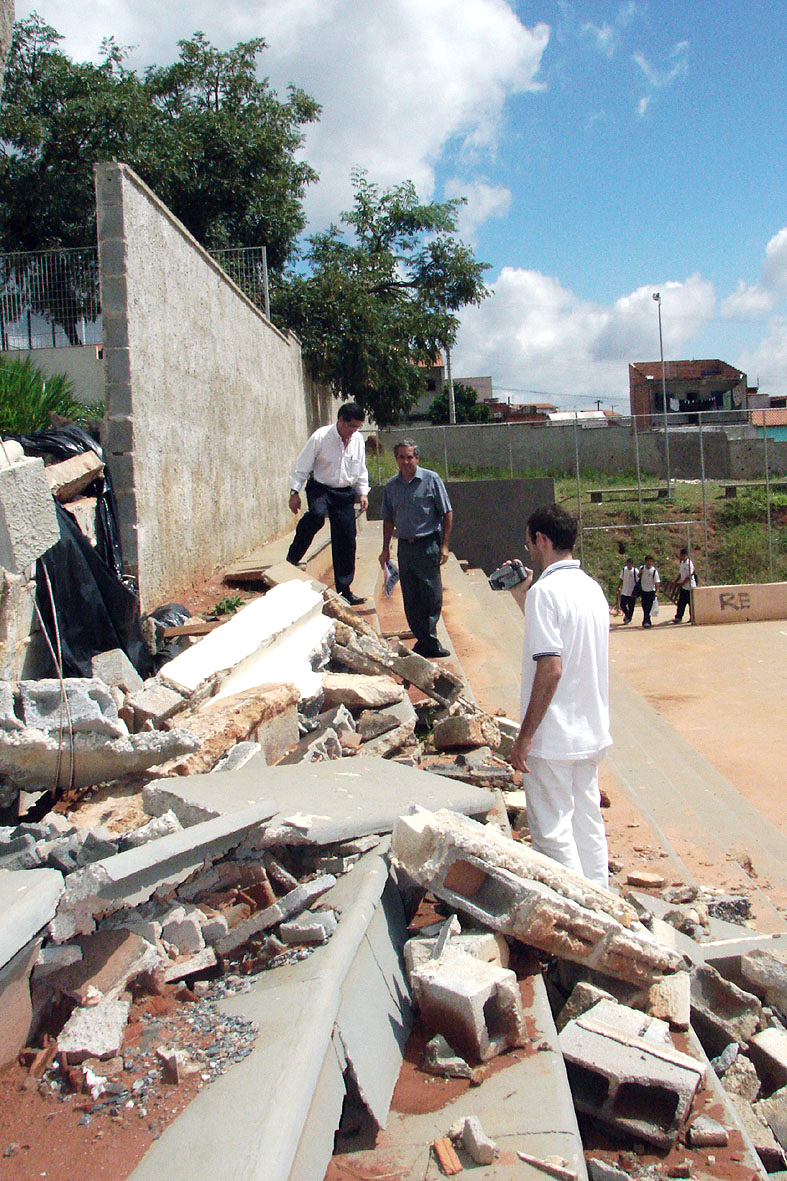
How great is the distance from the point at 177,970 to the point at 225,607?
14.7 feet

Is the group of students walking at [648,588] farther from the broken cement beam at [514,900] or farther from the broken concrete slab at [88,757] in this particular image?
the broken cement beam at [514,900]

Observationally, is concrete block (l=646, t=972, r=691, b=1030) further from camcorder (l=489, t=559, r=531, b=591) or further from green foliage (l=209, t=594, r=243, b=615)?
green foliage (l=209, t=594, r=243, b=615)

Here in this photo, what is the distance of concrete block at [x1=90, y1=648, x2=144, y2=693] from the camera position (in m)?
4.07

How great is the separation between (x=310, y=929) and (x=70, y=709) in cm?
154

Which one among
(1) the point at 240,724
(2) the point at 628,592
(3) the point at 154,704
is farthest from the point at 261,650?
(2) the point at 628,592

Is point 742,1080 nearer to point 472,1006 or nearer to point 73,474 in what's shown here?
point 472,1006

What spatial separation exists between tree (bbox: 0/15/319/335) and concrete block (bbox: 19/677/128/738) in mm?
17204

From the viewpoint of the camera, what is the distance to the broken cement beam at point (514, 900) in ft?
7.84

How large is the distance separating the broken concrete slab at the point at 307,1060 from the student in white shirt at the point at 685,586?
15.1 metres

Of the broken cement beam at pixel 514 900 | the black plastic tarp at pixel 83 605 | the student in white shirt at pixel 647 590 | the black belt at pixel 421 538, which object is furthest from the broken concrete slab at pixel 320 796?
the student in white shirt at pixel 647 590

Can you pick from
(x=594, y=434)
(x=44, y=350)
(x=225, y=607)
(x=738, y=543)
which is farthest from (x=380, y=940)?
(x=594, y=434)

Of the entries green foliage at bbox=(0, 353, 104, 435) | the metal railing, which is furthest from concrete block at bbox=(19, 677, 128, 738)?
the metal railing

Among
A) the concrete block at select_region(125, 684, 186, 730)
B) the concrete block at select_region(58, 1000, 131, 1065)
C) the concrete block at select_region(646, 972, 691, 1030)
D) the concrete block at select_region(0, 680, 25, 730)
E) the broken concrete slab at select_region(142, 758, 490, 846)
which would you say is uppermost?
the concrete block at select_region(0, 680, 25, 730)

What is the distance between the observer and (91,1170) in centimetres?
161
